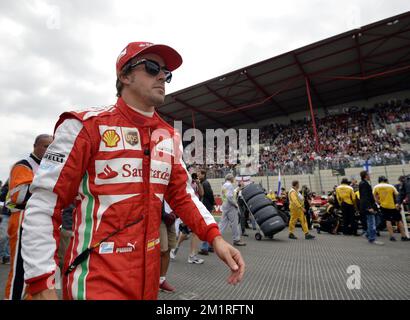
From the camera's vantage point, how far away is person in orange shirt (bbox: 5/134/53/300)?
7.18 feet

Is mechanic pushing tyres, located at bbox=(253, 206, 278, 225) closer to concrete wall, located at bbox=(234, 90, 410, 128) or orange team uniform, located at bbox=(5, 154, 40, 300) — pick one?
orange team uniform, located at bbox=(5, 154, 40, 300)

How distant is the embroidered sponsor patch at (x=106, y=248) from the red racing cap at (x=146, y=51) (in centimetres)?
86

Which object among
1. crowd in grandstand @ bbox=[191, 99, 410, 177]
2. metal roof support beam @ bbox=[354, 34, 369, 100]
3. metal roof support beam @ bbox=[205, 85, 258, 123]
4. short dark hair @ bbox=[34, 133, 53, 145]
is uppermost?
metal roof support beam @ bbox=[354, 34, 369, 100]

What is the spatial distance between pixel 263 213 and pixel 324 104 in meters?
19.2

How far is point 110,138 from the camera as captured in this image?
116 centimetres

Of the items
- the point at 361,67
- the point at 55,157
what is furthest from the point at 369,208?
the point at 361,67

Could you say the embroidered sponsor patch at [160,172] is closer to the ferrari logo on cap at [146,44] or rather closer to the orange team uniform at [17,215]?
the ferrari logo on cap at [146,44]

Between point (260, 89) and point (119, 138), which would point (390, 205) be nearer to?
point (119, 138)

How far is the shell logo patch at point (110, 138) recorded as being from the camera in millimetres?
1148

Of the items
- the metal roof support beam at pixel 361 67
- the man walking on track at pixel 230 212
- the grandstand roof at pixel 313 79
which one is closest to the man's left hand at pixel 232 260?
the man walking on track at pixel 230 212

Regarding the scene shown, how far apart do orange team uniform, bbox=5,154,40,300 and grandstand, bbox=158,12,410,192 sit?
14.8 metres

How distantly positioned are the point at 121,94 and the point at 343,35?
14.8 metres

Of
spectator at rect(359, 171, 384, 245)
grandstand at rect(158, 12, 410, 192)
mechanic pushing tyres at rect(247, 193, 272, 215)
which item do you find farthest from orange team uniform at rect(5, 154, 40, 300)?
grandstand at rect(158, 12, 410, 192)
